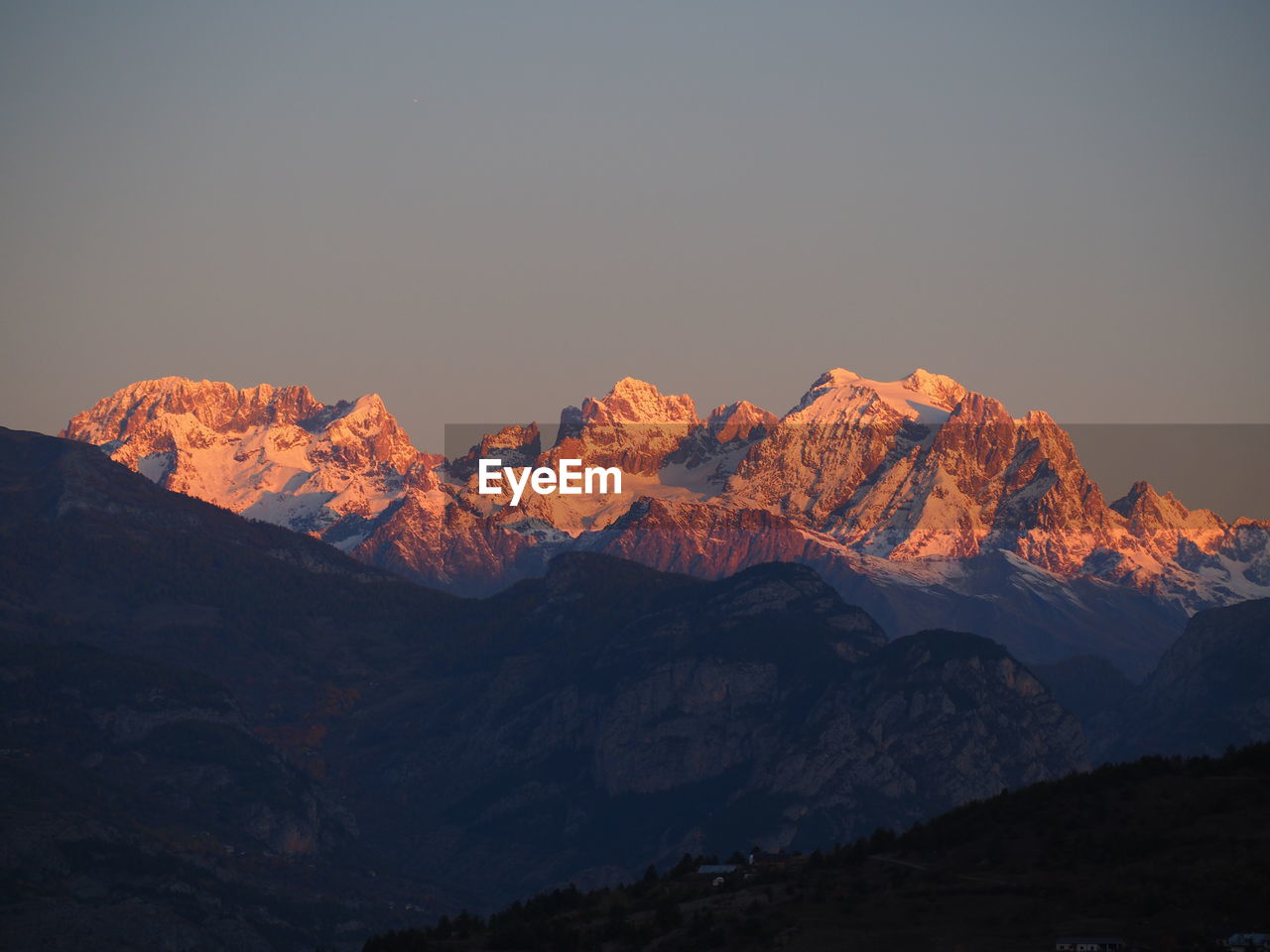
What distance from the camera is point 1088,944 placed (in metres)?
170

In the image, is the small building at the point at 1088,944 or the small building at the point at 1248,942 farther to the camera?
the small building at the point at 1088,944

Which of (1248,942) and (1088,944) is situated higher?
(1248,942)

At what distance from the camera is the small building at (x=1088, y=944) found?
554ft

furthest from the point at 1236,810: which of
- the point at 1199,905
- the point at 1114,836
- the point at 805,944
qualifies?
the point at 805,944

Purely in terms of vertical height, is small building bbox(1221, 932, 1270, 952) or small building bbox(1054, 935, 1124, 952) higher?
small building bbox(1221, 932, 1270, 952)

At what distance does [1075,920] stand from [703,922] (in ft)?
113

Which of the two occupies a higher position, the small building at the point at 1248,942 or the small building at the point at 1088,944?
the small building at the point at 1248,942

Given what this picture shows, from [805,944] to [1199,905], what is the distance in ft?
103

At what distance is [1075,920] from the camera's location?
180000mm

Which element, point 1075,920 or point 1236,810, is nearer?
point 1075,920

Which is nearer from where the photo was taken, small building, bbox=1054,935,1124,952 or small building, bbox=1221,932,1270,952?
small building, bbox=1221,932,1270,952

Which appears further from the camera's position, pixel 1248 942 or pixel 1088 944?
pixel 1088 944

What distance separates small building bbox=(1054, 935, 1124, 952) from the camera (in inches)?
6654

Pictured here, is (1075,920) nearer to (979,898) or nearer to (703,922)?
(979,898)
